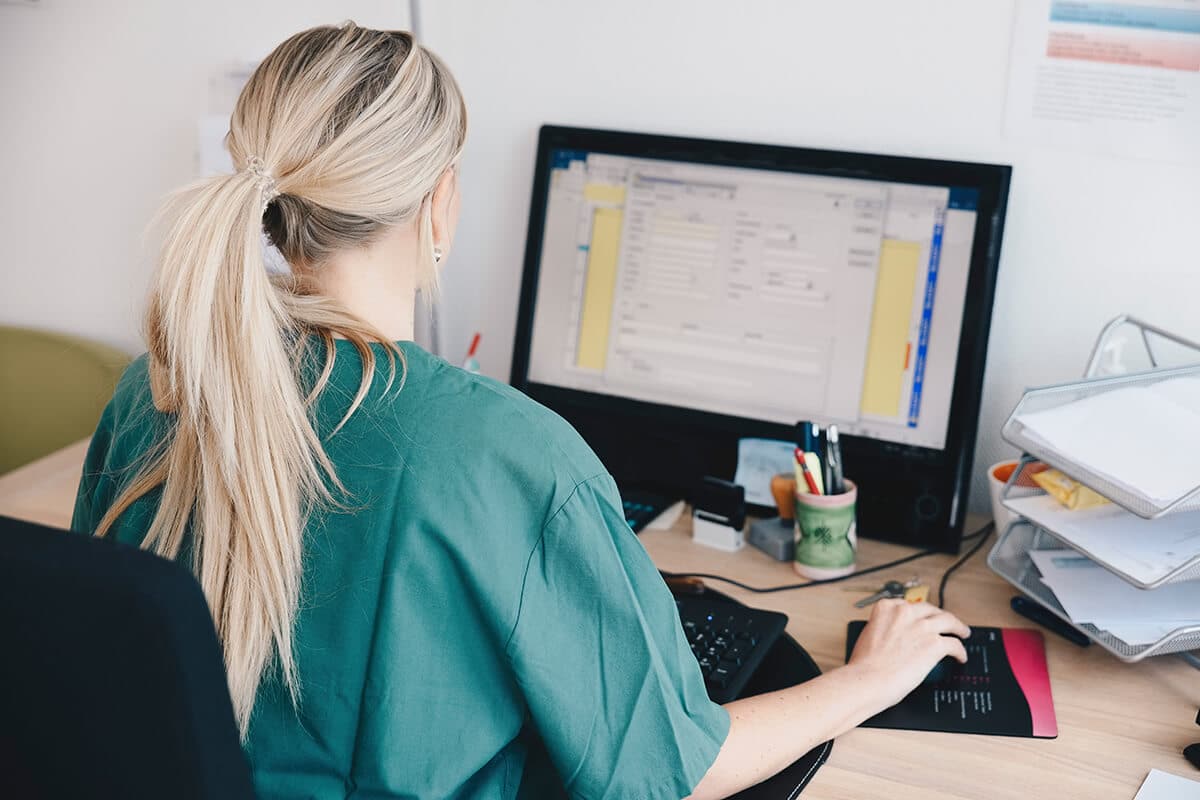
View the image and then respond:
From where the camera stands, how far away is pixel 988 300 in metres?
1.29

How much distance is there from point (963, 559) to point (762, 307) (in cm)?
37

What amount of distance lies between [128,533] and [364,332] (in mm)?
A: 249

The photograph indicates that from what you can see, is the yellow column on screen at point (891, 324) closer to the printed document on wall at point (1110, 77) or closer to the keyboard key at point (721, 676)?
the printed document on wall at point (1110, 77)

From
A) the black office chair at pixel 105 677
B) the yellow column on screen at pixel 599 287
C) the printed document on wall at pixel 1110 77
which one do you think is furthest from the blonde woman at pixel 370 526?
the printed document on wall at pixel 1110 77

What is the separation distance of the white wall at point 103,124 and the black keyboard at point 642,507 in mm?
723

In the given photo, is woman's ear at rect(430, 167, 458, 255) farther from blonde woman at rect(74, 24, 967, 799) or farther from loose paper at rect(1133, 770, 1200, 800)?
loose paper at rect(1133, 770, 1200, 800)

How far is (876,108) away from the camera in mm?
1375

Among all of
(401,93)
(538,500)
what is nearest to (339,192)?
(401,93)

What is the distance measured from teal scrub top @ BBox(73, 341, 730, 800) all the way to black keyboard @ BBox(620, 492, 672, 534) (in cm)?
56

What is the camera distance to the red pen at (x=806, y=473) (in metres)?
1.24

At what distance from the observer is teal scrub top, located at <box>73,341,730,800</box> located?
0.78 meters

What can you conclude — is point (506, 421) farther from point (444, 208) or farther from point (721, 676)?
point (721, 676)

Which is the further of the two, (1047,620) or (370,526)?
(1047,620)

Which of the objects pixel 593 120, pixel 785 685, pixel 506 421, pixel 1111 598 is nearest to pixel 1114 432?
pixel 1111 598
